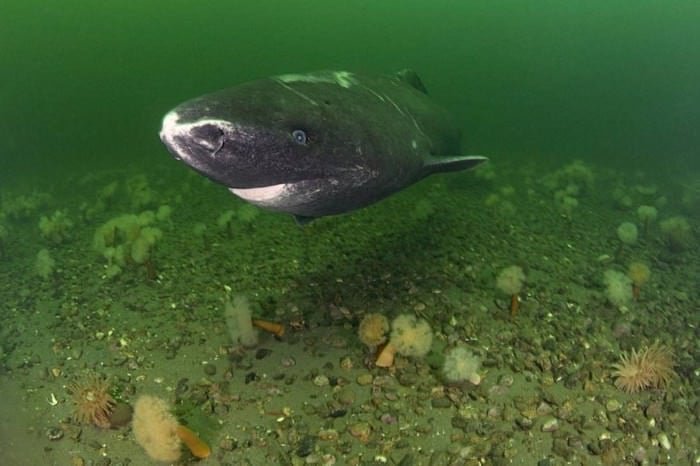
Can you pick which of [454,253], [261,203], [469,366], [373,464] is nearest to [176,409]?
[373,464]

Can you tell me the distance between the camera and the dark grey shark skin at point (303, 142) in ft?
7.55

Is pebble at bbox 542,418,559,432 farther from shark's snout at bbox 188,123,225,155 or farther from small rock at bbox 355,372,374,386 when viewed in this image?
shark's snout at bbox 188,123,225,155

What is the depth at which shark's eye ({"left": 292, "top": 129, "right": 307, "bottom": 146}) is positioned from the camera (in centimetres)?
266

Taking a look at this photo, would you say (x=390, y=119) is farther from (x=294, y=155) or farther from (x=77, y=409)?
(x=77, y=409)

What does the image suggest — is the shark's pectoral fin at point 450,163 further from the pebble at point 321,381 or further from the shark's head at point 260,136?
the pebble at point 321,381

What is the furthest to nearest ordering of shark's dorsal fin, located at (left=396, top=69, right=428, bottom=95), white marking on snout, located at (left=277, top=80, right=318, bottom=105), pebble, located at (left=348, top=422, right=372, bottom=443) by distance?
shark's dorsal fin, located at (left=396, top=69, right=428, bottom=95) < pebble, located at (left=348, top=422, right=372, bottom=443) < white marking on snout, located at (left=277, top=80, right=318, bottom=105)

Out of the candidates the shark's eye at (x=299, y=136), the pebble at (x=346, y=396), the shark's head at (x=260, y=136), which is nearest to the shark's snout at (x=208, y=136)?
the shark's head at (x=260, y=136)

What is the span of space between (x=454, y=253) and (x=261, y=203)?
13.3 ft

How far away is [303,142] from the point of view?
2713 mm

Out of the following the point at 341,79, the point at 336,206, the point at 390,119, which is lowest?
the point at 336,206

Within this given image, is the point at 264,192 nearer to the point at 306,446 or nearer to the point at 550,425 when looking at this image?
the point at 306,446

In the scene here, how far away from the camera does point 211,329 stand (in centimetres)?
497

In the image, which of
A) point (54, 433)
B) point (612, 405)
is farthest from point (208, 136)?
point (612, 405)

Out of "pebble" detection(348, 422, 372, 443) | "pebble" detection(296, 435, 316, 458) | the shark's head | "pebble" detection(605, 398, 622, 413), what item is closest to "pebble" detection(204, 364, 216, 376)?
"pebble" detection(296, 435, 316, 458)
